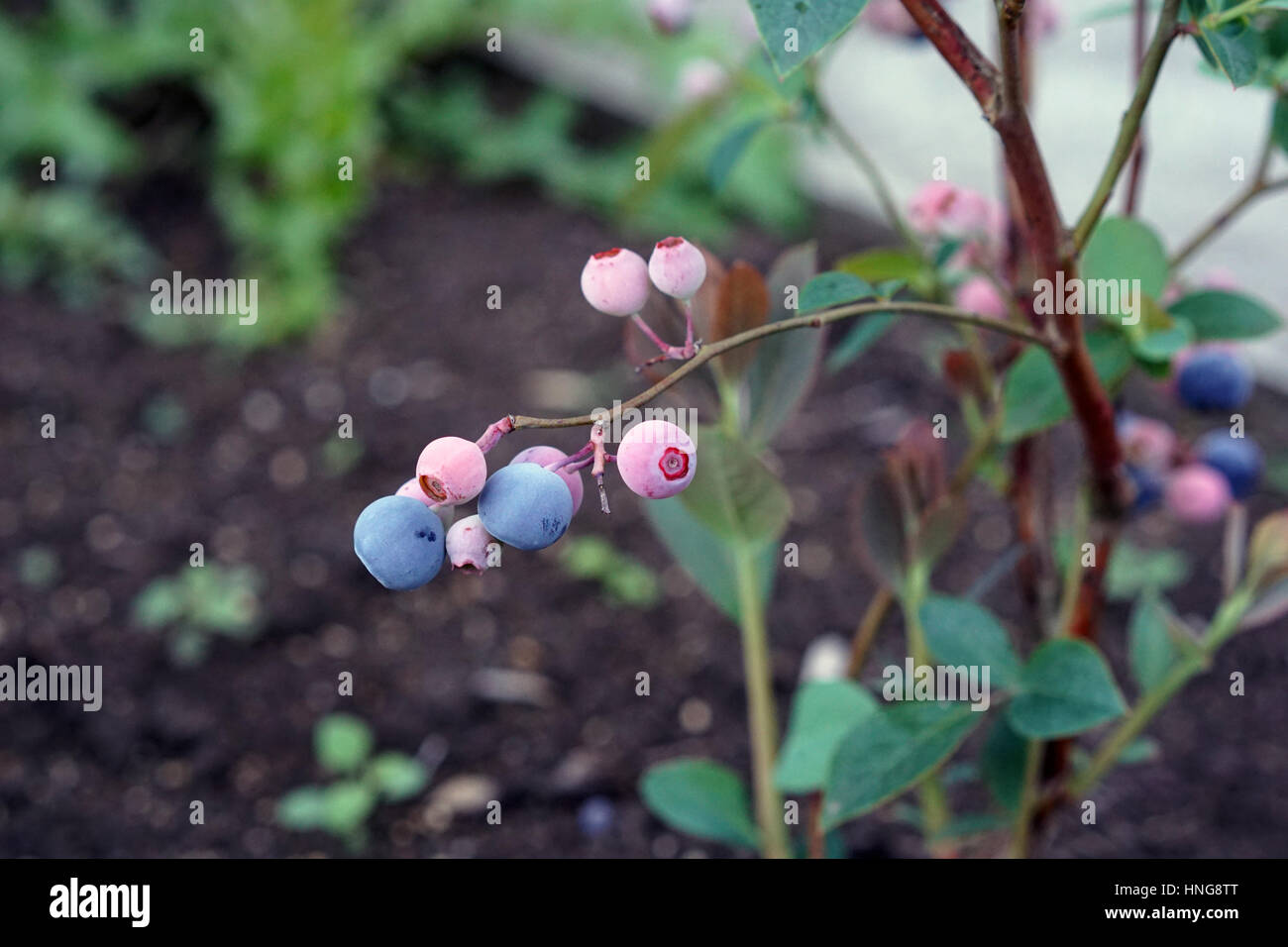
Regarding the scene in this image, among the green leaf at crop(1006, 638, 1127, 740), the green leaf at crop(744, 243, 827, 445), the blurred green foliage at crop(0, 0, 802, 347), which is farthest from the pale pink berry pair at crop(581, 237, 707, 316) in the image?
the blurred green foliage at crop(0, 0, 802, 347)

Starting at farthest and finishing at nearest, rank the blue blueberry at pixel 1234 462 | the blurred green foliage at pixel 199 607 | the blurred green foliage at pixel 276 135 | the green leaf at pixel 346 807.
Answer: the blurred green foliage at pixel 276 135 → the blurred green foliage at pixel 199 607 → the green leaf at pixel 346 807 → the blue blueberry at pixel 1234 462

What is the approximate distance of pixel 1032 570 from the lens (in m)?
0.86

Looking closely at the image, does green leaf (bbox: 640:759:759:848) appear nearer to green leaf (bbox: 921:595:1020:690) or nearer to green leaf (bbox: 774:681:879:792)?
green leaf (bbox: 774:681:879:792)

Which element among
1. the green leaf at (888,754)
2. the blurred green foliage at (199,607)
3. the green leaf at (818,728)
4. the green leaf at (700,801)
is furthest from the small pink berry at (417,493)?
the blurred green foliage at (199,607)

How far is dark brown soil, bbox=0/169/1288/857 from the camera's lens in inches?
45.9

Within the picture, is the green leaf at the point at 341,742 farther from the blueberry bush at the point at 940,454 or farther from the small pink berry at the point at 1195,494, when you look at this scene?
the small pink berry at the point at 1195,494

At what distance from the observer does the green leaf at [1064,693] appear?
66 centimetres

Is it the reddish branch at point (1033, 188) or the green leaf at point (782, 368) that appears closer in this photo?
the reddish branch at point (1033, 188)

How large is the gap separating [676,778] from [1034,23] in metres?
0.65

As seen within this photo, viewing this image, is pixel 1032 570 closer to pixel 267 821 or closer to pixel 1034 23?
pixel 1034 23

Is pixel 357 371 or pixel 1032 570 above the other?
pixel 357 371

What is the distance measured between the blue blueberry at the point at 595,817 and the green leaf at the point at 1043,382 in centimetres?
62

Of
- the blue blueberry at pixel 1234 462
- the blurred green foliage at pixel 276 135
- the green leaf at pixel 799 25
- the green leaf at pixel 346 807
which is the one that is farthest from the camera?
the blurred green foliage at pixel 276 135
